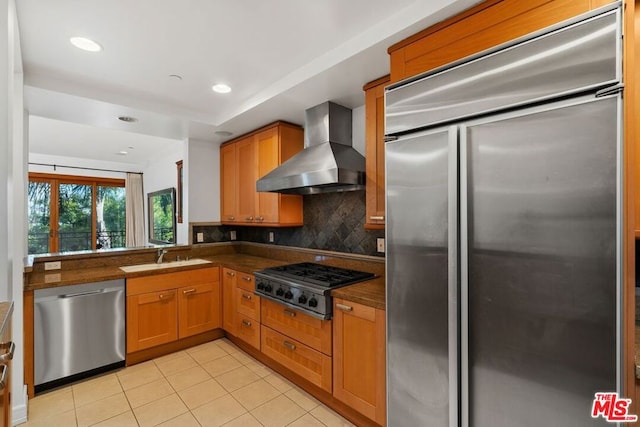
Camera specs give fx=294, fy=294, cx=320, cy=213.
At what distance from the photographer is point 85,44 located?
1907mm

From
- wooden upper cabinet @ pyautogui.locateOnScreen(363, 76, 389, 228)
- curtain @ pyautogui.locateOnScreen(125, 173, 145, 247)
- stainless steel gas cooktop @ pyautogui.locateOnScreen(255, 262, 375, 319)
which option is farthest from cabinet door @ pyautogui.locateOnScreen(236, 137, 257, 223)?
curtain @ pyautogui.locateOnScreen(125, 173, 145, 247)

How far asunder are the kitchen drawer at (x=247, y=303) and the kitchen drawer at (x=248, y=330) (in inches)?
1.9

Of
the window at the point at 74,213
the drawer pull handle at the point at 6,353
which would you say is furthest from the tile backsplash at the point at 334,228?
the window at the point at 74,213

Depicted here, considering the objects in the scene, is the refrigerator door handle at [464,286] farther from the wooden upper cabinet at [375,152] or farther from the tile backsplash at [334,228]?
the tile backsplash at [334,228]

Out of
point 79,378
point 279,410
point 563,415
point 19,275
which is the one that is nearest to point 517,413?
point 563,415

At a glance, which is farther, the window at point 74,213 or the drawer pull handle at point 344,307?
the window at point 74,213

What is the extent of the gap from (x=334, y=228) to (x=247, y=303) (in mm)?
1134

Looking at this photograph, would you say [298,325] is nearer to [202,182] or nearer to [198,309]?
[198,309]

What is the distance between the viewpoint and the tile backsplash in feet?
8.82

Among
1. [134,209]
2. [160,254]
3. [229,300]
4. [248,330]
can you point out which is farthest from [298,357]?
[134,209]

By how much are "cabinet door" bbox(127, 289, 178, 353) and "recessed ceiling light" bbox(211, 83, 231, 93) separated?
2.00 meters

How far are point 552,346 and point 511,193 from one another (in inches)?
23.8

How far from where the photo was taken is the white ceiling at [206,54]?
1.61 m
